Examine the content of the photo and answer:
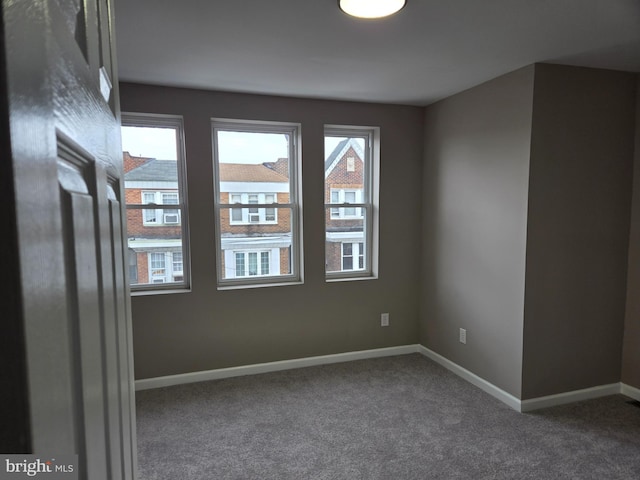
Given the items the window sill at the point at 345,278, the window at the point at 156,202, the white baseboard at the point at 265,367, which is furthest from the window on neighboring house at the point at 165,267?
the window sill at the point at 345,278

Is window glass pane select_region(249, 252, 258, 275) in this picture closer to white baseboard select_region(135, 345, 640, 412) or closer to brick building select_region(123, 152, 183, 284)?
brick building select_region(123, 152, 183, 284)

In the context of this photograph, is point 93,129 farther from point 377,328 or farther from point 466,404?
point 377,328

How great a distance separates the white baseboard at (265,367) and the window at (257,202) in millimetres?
756

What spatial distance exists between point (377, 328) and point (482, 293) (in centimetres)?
113

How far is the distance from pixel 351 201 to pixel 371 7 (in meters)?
2.14

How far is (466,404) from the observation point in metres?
2.85

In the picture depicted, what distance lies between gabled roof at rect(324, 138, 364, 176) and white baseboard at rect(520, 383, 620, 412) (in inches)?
99.0

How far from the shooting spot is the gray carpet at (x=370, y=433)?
2137 millimetres

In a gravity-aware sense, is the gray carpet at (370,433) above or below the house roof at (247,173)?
below

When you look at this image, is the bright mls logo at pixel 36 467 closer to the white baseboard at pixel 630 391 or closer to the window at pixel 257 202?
the window at pixel 257 202

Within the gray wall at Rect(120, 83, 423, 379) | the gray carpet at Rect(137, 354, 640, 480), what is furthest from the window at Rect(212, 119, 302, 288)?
the gray carpet at Rect(137, 354, 640, 480)

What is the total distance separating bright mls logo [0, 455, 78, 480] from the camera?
0.25m

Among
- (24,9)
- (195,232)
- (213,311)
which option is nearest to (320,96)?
(195,232)

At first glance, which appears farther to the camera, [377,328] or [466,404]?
[377,328]
